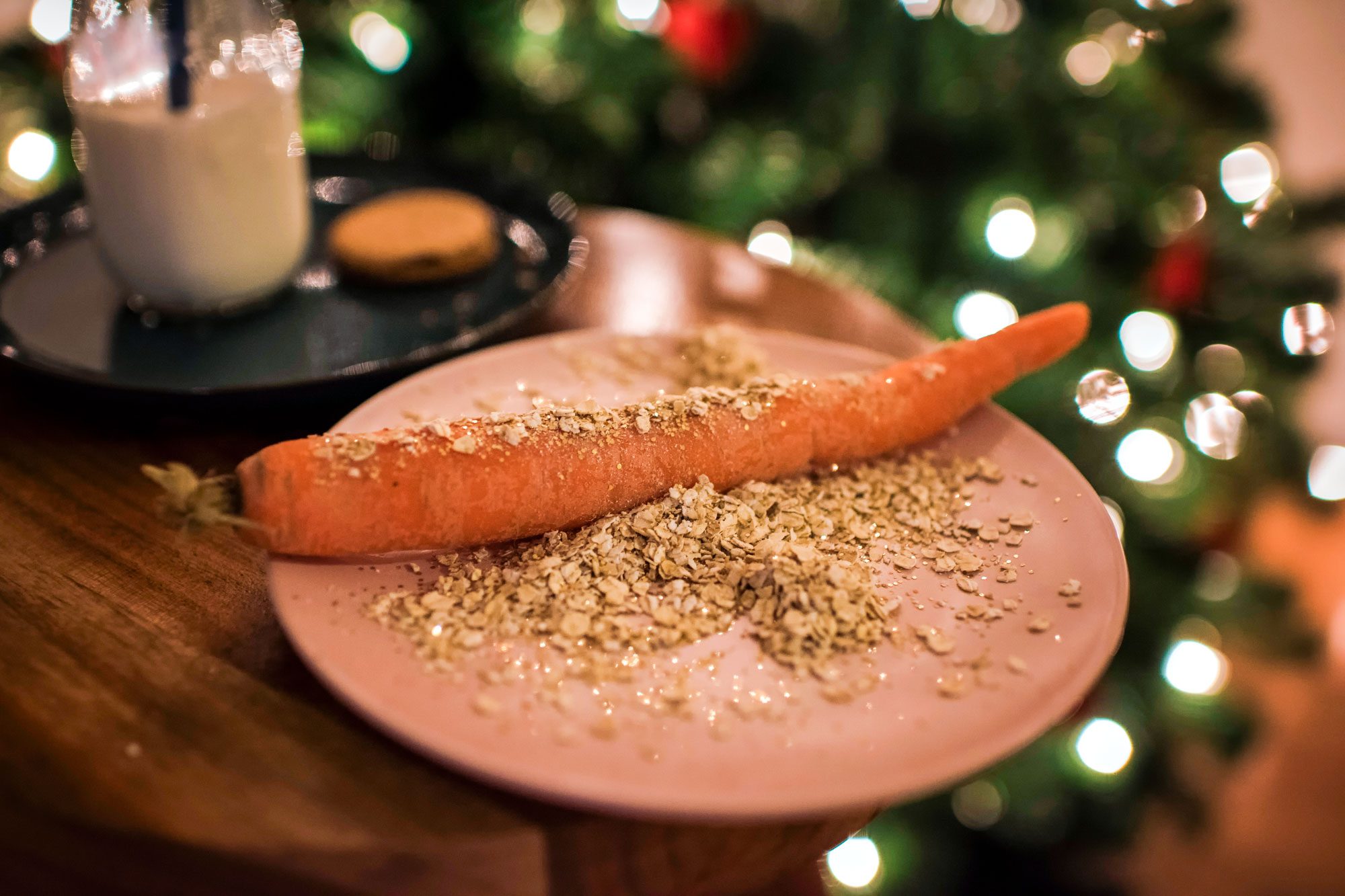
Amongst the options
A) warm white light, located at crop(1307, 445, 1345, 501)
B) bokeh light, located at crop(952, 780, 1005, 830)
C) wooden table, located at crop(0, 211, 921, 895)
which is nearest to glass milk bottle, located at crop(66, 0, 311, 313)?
wooden table, located at crop(0, 211, 921, 895)

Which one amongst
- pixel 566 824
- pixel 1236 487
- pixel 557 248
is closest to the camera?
pixel 566 824

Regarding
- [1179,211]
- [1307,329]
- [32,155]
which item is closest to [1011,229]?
[1179,211]

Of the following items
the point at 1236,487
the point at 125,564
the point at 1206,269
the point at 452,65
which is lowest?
the point at 1236,487

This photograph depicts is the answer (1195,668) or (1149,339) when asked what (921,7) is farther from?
(1195,668)

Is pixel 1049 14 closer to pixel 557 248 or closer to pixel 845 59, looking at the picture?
pixel 845 59

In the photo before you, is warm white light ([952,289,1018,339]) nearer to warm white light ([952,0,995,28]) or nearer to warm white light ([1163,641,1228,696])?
warm white light ([952,0,995,28])

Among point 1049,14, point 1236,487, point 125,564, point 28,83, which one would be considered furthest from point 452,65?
point 1236,487

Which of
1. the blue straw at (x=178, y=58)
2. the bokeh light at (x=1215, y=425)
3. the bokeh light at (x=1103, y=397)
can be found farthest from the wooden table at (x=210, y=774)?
the bokeh light at (x=1215, y=425)
